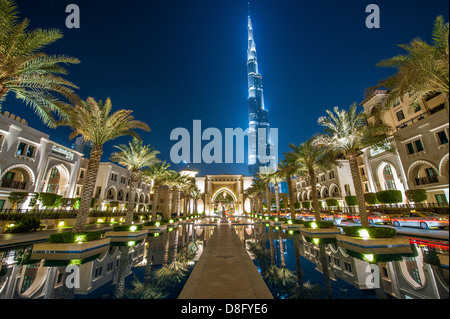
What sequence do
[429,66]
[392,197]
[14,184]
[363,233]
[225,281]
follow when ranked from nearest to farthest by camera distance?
[225,281] < [429,66] < [363,233] < [14,184] < [392,197]

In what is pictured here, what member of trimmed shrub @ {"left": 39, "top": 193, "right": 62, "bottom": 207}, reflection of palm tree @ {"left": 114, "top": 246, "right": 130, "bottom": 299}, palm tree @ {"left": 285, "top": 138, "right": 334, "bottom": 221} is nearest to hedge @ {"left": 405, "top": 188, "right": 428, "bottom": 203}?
palm tree @ {"left": 285, "top": 138, "right": 334, "bottom": 221}

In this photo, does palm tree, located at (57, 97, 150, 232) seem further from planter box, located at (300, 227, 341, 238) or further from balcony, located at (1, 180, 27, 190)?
balcony, located at (1, 180, 27, 190)

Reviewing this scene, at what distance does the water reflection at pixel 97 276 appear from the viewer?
17.5 feet

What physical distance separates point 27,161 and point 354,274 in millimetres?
39774

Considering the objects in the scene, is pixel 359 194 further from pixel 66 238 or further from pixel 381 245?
pixel 66 238

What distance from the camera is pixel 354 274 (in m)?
6.83

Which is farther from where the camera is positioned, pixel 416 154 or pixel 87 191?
pixel 416 154

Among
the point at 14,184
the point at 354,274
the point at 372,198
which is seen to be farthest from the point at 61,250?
the point at 372,198

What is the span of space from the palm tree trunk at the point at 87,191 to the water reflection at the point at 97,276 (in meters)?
2.64

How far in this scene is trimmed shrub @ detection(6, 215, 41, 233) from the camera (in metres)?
18.9

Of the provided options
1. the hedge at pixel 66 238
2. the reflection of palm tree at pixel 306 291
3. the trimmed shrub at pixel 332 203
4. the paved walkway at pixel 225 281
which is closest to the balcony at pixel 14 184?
the hedge at pixel 66 238
